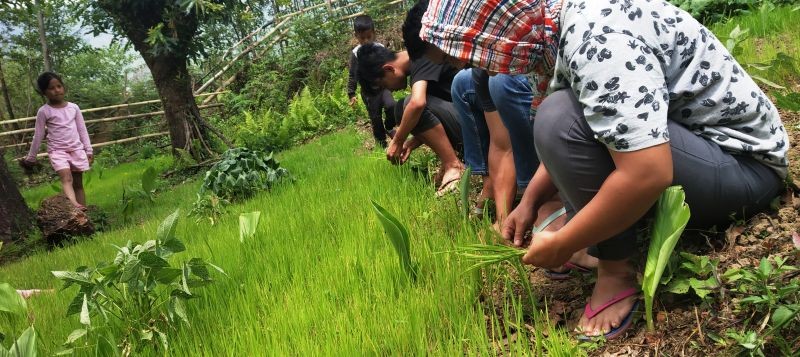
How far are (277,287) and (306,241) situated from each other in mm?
397

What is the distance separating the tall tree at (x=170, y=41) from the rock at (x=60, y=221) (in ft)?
6.73

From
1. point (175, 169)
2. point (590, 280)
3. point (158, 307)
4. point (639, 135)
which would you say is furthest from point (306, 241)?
point (175, 169)

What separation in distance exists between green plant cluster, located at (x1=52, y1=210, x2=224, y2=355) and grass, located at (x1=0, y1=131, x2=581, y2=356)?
0.06m

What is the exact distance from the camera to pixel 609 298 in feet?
3.70

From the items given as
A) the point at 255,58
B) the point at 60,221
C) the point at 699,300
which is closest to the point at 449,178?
the point at 699,300

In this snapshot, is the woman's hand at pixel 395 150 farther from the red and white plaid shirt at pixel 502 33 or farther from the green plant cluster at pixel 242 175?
the red and white plaid shirt at pixel 502 33

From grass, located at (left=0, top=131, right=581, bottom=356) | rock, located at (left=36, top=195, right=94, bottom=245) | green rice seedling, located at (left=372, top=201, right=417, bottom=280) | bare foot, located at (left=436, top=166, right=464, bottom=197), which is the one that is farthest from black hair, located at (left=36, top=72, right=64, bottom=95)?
green rice seedling, located at (left=372, top=201, right=417, bottom=280)

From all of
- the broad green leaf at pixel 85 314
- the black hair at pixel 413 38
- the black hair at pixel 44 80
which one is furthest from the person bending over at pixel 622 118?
the black hair at pixel 44 80

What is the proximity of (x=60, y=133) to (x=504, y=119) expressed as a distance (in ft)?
14.8

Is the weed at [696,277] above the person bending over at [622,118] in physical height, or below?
below

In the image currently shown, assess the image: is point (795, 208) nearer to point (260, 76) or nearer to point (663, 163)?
point (663, 163)

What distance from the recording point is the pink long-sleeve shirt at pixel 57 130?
474cm

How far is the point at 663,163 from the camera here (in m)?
0.93

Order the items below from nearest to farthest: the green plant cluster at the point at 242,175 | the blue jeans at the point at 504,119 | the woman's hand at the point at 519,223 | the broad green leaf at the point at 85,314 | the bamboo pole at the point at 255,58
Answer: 1. the broad green leaf at the point at 85,314
2. the woman's hand at the point at 519,223
3. the blue jeans at the point at 504,119
4. the green plant cluster at the point at 242,175
5. the bamboo pole at the point at 255,58
